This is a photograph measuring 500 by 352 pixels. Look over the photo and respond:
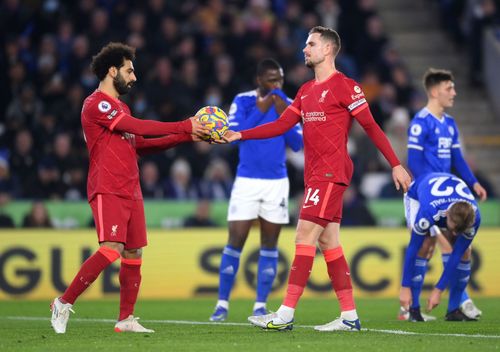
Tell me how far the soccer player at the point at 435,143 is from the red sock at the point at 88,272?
3.53 m

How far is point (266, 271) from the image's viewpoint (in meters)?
11.9

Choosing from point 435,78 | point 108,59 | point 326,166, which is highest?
point 435,78

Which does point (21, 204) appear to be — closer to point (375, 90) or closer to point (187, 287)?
point (187, 287)

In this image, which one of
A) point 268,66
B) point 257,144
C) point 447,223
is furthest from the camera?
point 257,144

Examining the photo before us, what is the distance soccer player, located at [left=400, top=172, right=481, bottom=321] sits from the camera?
1078cm

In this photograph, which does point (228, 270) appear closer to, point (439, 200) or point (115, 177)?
point (439, 200)

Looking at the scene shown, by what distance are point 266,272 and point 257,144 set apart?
1334 millimetres

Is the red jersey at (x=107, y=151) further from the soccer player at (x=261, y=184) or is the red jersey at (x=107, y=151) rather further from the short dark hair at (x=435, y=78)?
the short dark hair at (x=435, y=78)

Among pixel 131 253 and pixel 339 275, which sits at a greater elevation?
pixel 131 253

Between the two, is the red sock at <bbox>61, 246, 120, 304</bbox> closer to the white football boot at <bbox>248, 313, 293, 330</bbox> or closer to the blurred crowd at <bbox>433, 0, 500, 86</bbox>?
the white football boot at <bbox>248, 313, 293, 330</bbox>

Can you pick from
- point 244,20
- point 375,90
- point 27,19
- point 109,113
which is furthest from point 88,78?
point 109,113

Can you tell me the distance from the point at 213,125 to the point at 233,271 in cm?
270

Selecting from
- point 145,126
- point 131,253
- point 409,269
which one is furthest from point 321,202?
point 409,269

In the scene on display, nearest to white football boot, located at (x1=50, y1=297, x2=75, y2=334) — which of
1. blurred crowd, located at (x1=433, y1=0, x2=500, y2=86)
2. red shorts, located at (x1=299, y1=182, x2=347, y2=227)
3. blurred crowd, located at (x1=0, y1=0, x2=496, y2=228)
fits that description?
red shorts, located at (x1=299, y1=182, x2=347, y2=227)
